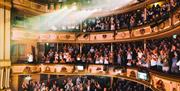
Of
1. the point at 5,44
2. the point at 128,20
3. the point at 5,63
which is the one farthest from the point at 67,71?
the point at 128,20

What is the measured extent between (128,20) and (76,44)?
617 cm

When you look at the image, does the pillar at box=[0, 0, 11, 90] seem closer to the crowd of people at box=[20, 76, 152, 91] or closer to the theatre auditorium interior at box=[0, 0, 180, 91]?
the theatre auditorium interior at box=[0, 0, 180, 91]

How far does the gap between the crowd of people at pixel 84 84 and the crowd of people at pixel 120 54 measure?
1.69m

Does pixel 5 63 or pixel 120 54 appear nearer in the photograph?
pixel 120 54

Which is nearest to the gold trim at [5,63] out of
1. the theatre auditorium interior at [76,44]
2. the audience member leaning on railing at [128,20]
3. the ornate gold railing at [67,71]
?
the theatre auditorium interior at [76,44]

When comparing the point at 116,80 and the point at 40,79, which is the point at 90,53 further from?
the point at 40,79

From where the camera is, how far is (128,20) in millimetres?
19562

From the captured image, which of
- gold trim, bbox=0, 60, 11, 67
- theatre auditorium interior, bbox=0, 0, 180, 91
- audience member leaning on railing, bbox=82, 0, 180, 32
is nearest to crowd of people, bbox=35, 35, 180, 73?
theatre auditorium interior, bbox=0, 0, 180, 91

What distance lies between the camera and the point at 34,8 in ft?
76.3

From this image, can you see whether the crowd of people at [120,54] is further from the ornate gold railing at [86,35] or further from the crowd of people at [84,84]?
the crowd of people at [84,84]

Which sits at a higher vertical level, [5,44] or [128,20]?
[128,20]

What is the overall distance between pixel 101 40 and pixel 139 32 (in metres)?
5.05

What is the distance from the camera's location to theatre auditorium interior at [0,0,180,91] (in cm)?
1834

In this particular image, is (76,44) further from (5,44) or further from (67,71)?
(5,44)
